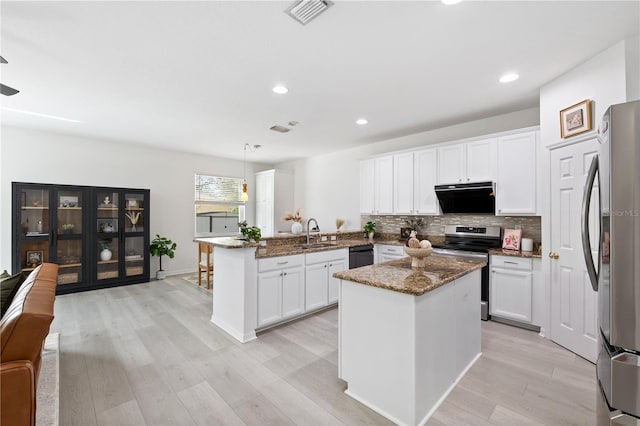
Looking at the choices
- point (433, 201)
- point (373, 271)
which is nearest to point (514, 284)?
point (433, 201)

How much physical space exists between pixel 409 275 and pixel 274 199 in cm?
510

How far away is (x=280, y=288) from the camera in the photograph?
3.29 m

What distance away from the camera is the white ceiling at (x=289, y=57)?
1.90 metres

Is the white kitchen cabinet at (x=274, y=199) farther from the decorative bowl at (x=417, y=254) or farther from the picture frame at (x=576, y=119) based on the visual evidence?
the picture frame at (x=576, y=119)

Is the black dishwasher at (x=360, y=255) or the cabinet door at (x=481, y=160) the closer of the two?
the cabinet door at (x=481, y=160)

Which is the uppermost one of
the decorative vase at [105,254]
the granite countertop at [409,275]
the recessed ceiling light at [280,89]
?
the recessed ceiling light at [280,89]

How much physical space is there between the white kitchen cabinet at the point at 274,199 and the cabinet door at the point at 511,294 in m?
4.55

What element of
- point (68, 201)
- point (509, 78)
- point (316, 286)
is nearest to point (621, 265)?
point (509, 78)

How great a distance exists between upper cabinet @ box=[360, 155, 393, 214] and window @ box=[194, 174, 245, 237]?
3442 millimetres

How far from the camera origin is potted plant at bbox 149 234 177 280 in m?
5.54

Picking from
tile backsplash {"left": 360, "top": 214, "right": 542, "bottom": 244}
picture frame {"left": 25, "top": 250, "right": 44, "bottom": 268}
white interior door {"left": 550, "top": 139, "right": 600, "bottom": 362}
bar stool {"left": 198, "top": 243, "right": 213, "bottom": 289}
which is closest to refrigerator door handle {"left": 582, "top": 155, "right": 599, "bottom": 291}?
white interior door {"left": 550, "top": 139, "right": 600, "bottom": 362}

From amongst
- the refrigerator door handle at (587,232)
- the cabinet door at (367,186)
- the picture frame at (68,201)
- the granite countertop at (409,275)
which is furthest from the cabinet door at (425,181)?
the picture frame at (68,201)

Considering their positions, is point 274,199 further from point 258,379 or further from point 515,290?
point 515,290

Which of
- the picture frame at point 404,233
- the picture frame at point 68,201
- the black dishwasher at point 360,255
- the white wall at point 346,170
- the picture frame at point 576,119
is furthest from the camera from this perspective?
the picture frame at point 404,233
